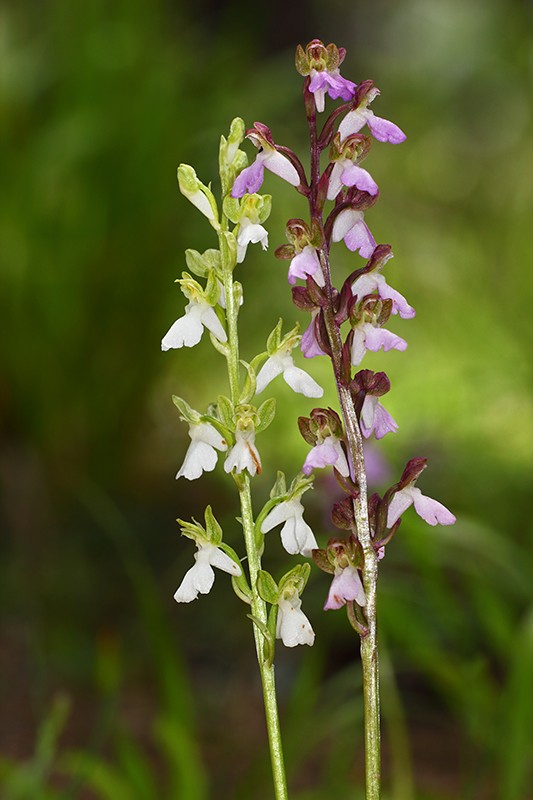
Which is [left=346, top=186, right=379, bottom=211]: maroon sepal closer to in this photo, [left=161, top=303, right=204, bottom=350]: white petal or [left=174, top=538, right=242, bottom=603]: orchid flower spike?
[left=161, top=303, right=204, bottom=350]: white petal

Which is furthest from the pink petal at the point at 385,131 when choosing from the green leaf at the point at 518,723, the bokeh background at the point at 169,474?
the green leaf at the point at 518,723

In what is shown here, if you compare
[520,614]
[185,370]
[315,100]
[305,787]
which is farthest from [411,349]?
[315,100]

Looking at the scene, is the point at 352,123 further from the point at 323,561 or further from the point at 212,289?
the point at 323,561

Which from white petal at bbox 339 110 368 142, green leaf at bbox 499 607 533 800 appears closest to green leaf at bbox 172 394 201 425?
white petal at bbox 339 110 368 142

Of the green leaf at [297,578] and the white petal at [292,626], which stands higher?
the green leaf at [297,578]

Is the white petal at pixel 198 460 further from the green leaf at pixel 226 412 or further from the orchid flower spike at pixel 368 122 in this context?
the orchid flower spike at pixel 368 122

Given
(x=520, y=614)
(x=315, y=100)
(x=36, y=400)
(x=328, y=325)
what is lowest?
(x=328, y=325)

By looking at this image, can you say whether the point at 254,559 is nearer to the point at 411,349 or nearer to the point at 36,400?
the point at 36,400

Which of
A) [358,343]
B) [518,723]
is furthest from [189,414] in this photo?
[518,723]
